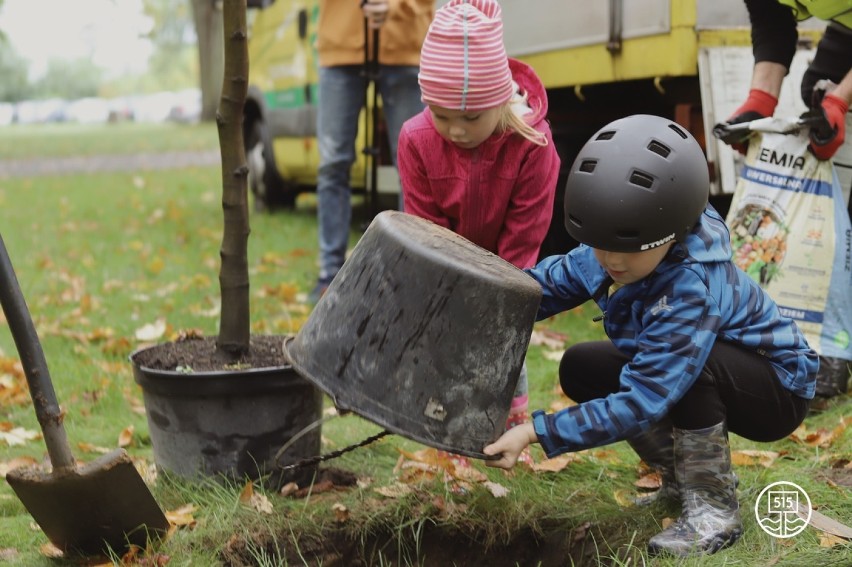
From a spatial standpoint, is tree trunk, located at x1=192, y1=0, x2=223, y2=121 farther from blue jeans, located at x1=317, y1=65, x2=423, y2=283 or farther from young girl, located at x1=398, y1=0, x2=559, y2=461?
young girl, located at x1=398, y1=0, x2=559, y2=461

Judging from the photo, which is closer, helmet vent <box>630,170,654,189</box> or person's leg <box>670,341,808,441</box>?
helmet vent <box>630,170,654,189</box>

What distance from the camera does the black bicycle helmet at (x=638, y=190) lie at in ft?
7.56

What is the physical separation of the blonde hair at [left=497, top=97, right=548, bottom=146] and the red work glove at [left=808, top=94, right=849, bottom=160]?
3.66ft

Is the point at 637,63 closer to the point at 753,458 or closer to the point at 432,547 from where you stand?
the point at 753,458

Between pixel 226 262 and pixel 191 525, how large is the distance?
2.51 ft

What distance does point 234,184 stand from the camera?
302 cm

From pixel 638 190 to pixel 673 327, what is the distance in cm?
33

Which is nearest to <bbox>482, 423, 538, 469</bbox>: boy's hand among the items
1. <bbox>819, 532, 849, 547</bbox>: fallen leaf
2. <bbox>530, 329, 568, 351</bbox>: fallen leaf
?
<bbox>819, 532, 849, 547</bbox>: fallen leaf

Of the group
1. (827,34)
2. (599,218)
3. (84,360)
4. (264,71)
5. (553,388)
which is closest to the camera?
(599,218)

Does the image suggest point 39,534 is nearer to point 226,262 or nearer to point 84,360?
point 226,262

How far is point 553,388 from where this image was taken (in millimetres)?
4098

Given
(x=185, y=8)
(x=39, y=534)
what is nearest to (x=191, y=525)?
(x=39, y=534)

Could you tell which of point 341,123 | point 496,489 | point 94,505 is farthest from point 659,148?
point 341,123

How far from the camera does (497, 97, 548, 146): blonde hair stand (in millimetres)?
2963
